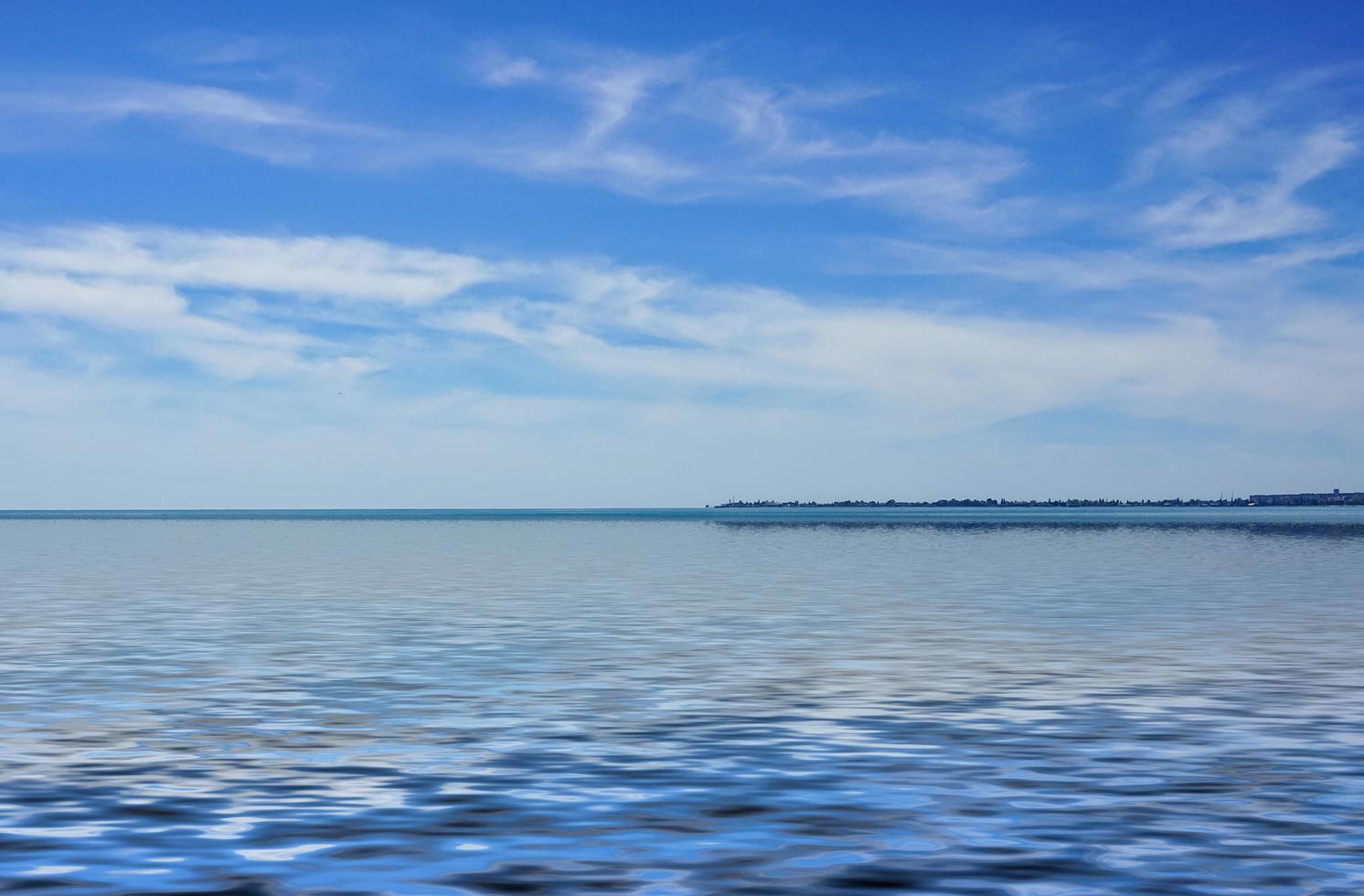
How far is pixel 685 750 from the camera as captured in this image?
19.9 metres

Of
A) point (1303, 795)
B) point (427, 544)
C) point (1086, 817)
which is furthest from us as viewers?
point (427, 544)

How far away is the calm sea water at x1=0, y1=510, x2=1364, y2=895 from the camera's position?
1355 centimetres

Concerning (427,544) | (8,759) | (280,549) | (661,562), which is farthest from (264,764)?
(427,544)

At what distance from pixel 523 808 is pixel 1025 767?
680cm

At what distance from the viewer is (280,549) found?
4520 inches

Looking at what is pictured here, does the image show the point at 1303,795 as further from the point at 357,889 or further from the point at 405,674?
the point at 405,674

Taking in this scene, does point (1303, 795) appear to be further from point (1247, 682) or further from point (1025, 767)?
point (1247, 682)

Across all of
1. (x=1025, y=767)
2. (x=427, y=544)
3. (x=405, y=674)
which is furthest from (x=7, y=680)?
(x=427, y=544)

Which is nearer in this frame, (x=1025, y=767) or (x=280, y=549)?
(x=1025, y=767)

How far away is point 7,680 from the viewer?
2791 centimetres

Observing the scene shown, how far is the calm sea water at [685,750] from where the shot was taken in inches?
534

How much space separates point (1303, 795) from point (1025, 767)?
3373 mm

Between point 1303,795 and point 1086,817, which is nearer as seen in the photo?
point 1086,817

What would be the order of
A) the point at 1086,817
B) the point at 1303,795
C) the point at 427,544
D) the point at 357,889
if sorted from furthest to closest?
the point at 427,544 → the point at 1303,795 → the point at 1086,817 → the point at 357,889
